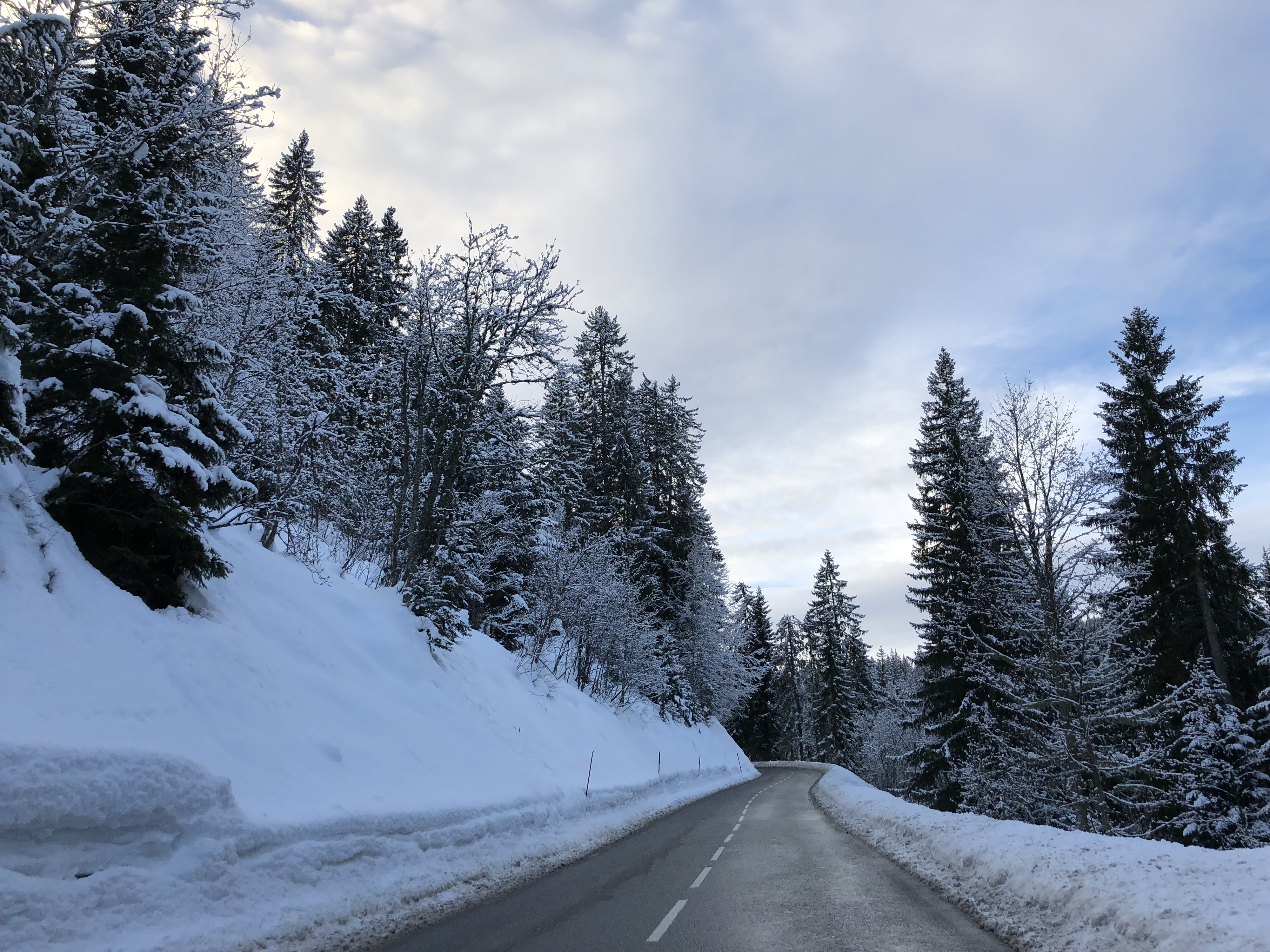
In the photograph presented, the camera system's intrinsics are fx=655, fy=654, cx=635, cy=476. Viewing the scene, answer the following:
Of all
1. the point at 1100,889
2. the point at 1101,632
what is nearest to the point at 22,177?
the point at 1100,889

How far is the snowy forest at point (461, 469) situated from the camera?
7750 millimetres

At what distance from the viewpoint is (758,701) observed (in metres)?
63.8

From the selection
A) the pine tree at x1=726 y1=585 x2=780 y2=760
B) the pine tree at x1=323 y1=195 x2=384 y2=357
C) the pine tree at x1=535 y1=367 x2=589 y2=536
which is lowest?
the pine tree at x1=726 y1=585 x2=780 y2=760

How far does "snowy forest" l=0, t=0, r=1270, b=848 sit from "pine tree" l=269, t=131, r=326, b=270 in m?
0.14

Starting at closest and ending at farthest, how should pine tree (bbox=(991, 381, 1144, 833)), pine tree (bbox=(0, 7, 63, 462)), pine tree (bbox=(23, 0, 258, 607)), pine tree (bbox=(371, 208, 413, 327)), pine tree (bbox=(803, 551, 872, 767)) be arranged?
pine tree (bbox=(0, 7, 63, 462)) → pine tree (bbox=(23, 0, 258, 607)) → pine tree (bbox=(991, 381, 1144, 833)) → pine tree (bbox=(371, 208, 413, 327)) → pine tree (bbox=(803, 551, 872, 767))

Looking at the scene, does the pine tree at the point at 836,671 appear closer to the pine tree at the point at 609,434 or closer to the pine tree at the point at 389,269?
the pine tree at the point at 609,434

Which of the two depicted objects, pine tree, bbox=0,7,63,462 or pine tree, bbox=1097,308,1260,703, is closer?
pine tree, bbox=0,7,63,462

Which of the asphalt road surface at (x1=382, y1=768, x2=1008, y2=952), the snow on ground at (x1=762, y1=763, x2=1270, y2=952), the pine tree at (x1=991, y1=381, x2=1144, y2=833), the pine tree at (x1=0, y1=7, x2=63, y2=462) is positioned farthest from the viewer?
the pine tree at (x1=991, y1=381, x2=1144, y2=833)

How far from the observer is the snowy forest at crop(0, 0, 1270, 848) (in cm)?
775

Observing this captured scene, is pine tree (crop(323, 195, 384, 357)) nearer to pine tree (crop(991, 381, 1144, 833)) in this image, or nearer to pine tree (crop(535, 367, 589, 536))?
pine tree (crop(535, 367, 589, 536))

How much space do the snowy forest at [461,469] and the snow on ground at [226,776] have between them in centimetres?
99

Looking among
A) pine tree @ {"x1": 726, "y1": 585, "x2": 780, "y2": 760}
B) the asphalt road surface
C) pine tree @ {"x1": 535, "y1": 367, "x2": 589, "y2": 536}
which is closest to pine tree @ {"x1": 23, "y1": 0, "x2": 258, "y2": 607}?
the asphalt road surface

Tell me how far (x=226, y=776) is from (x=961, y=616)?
72.8ft

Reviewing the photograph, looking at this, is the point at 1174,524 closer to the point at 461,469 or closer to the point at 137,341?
the point at 461,469
